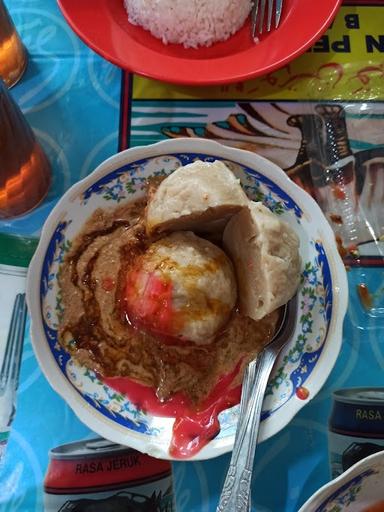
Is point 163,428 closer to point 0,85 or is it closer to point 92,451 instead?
point 92,451

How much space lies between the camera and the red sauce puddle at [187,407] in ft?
2.68

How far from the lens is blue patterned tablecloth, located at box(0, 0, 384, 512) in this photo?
33.7 inches

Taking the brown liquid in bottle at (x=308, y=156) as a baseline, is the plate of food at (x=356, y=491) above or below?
below

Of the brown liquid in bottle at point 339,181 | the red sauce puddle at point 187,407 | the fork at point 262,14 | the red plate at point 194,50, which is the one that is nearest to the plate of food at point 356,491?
the red sauce puddle at point 187,407

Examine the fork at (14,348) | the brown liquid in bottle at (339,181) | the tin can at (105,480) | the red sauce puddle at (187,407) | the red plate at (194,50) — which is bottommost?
the tin can at (105,480)

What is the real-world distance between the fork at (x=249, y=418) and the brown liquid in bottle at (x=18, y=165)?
52cm

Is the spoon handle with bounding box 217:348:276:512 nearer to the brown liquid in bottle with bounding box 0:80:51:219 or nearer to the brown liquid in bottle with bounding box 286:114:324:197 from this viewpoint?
the brown liquid in bottle with bounding box 286:114:324:197

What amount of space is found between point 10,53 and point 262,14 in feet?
1.72

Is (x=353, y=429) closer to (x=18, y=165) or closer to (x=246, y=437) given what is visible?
(x=246, y=437)

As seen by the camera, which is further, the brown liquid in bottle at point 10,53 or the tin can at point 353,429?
the brown liquid in bottle at point 10,53

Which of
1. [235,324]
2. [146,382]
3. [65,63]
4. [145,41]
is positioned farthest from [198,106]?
[146,382]

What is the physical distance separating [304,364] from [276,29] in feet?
2.16

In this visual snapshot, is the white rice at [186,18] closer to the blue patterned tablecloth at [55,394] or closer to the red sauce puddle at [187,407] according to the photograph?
the blue patterned tablecloth at [55,394]

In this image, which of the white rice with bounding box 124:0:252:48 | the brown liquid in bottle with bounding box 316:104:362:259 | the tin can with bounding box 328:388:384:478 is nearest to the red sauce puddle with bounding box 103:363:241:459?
the tin can with bounding box 328:388:384:478
